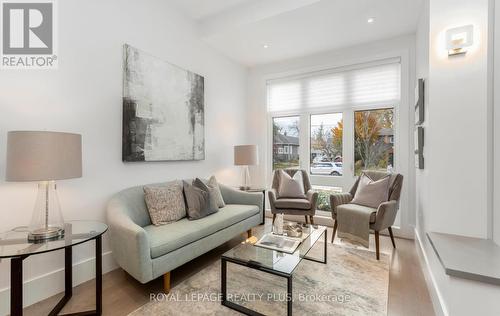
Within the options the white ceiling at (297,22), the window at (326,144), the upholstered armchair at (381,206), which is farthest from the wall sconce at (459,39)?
the window at (326,144)

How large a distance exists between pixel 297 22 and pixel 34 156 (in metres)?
3.13

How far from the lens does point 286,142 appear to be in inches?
173

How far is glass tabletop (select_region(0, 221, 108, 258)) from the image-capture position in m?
1.38

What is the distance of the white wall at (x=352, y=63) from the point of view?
10.8 ft

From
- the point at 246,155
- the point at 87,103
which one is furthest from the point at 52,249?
the point at 246,155

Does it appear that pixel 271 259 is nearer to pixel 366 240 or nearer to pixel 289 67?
pixel 366 240

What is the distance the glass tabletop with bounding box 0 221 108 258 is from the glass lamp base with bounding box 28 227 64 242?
1.2 inches

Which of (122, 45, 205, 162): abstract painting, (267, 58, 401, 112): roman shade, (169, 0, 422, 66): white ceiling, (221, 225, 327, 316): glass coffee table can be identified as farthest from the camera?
(267, 58, 401, 112): roman shade

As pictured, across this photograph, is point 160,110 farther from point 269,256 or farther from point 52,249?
point 269,256

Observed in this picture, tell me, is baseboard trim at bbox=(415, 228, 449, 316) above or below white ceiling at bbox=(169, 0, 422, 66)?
below

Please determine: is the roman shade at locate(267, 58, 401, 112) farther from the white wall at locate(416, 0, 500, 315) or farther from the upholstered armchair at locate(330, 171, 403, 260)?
the white wall at locate(416, 0, 500, 315)

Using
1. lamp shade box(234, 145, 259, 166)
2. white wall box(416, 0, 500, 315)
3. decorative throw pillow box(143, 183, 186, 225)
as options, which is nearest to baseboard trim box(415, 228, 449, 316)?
white wall box(416, 0, 500, 315)

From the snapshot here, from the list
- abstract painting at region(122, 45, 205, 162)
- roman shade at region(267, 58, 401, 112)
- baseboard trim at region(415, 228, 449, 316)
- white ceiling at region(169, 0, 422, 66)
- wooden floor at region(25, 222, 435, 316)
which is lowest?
wooden floor at region(25, 222, 435, 316)

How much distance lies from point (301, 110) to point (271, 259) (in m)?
3.00
